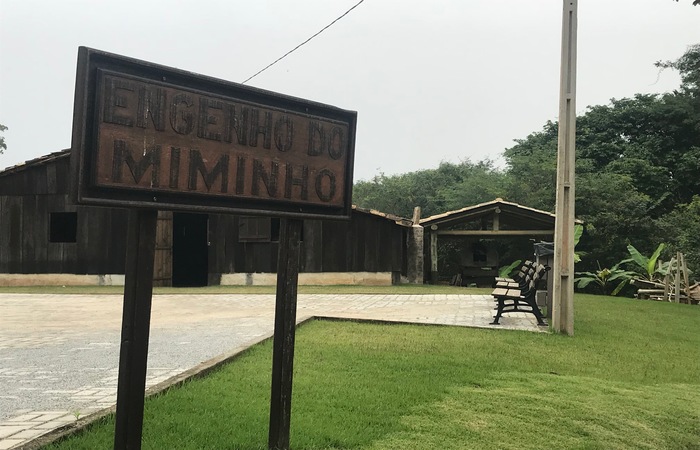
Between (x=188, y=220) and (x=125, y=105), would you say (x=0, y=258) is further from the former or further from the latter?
(x=125, y=105)

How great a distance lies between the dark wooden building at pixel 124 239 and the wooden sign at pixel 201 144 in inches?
622

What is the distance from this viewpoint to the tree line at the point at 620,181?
2555 cm

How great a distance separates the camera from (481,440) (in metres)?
4.01

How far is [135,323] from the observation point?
3002 mm

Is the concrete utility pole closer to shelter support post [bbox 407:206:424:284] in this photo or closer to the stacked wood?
the stacked wood

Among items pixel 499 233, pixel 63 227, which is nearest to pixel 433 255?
pixel 499 233

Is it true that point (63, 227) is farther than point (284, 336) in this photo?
Yes

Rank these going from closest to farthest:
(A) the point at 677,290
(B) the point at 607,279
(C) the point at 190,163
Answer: (C) the point at 190,163 → (A) the point at 677,290 → (B) the point at 607,279

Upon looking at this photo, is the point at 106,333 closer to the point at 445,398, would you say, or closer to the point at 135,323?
the point at 445,398

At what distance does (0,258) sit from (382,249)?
12.1 meters

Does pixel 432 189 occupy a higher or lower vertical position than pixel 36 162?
higher

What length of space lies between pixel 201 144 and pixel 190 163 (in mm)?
113

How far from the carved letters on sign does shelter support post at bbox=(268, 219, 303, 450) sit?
288 millimetres

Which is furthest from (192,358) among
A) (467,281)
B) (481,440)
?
(467,281)
